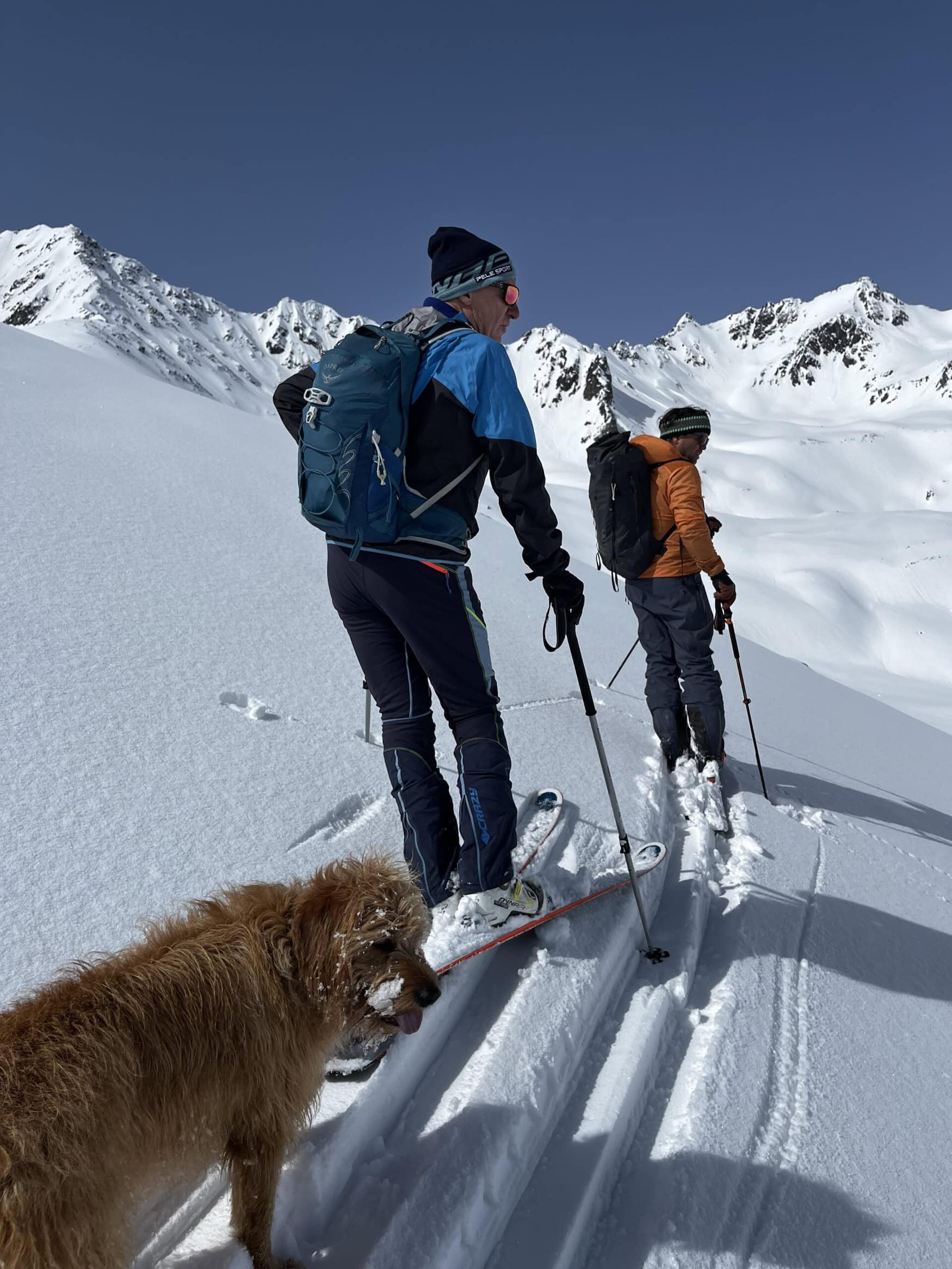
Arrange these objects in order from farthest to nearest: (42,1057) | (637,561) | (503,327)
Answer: (637,561) < (503,327) < (42,1057)

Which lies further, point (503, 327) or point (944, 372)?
point (944, 372)

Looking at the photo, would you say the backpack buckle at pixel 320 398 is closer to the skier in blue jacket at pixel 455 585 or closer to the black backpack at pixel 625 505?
the skier in blue jacket at pixel 455 585

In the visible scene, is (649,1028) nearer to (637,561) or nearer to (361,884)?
(361,884)

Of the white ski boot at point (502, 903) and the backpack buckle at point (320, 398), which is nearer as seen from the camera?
the backpack buckle at point (320, 398)

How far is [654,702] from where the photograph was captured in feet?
14.2

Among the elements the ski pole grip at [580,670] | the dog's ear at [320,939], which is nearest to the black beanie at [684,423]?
the ski pole grip at [580,670]

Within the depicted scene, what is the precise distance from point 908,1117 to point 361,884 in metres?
1.78

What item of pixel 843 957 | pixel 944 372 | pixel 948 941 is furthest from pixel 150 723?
pixel 944 372

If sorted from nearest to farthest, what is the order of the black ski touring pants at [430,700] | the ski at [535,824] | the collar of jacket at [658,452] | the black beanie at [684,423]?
the black ski touring pants at [430,700] → the ski at [535,824] → the collar of jacket at [658,452] → the black beanie at [684,423]

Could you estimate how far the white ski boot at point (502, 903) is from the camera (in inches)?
90.3

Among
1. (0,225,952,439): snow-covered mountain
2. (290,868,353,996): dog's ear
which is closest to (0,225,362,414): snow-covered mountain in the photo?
(0,225,952,439): snow-covered mountain

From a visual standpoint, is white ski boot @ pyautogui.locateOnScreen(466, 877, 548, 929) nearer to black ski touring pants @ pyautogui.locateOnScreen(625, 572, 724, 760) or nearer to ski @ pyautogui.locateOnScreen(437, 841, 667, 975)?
ski @ pyautogui.locateOnScreen(437, 841, 667, 975)

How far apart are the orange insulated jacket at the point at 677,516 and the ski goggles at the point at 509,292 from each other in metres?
1.90

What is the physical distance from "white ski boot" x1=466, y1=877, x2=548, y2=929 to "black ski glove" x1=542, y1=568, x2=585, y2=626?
0.90 m
